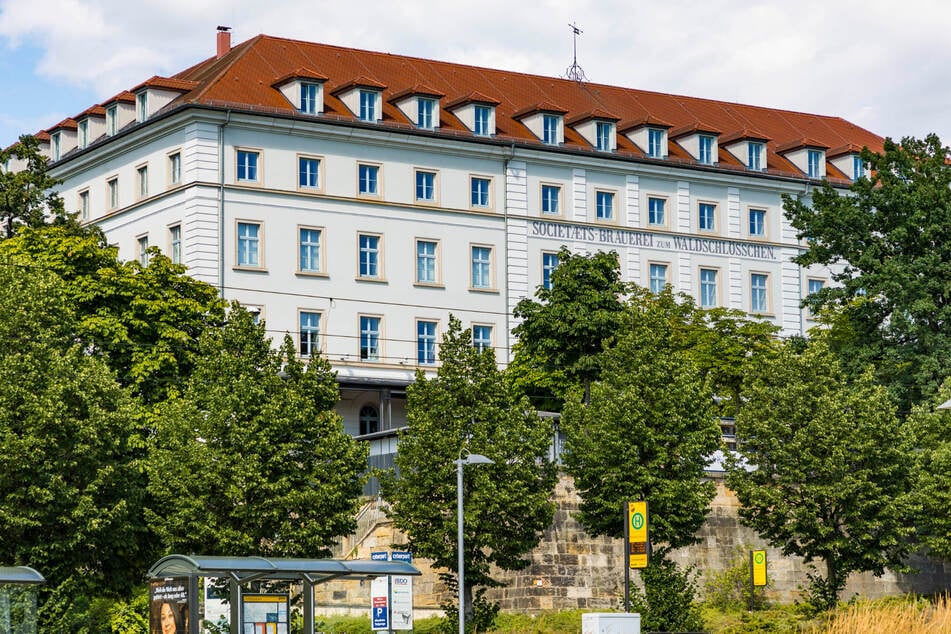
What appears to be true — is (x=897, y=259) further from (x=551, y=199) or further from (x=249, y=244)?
(x=249, y=244)

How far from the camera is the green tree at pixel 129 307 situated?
166 ft

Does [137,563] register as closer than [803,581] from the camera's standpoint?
Yes

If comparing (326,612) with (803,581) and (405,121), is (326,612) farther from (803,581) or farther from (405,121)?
(405,121)

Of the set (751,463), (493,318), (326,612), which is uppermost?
(493,318)

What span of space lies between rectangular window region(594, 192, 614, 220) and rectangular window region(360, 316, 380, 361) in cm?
1089

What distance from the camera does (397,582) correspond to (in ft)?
118

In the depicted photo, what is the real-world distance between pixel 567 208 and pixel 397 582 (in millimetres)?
38318

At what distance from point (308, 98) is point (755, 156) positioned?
67.7 feet

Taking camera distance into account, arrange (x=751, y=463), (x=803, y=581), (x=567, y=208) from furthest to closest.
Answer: (x=567, y=208) → (x=803, y=581) → (x=751, y=463)

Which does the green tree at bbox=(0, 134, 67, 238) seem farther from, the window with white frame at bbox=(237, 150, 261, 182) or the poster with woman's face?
the poster with woman's face

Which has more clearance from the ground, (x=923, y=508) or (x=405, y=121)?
(x=405, y=121)

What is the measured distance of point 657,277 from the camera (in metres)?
74.6

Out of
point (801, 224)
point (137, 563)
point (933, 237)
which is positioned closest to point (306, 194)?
point (801, 224)

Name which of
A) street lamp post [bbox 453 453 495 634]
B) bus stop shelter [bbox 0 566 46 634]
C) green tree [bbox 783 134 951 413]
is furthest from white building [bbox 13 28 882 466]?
bus stop shelter [bbox 0 566 46 634]
